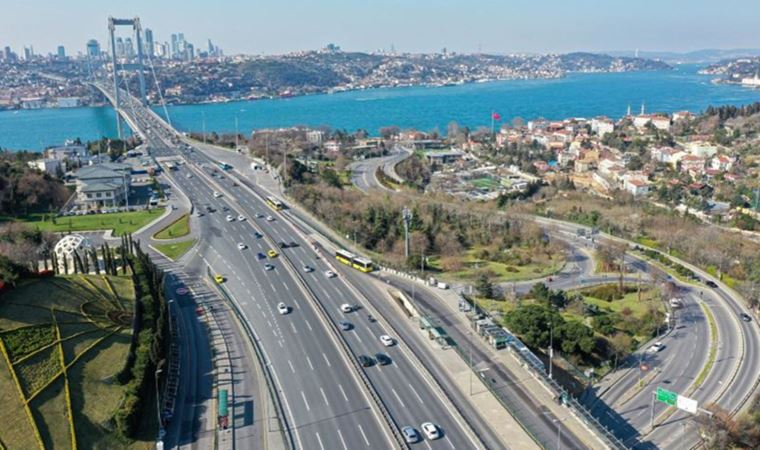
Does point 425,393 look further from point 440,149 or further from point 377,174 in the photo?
point 440,149

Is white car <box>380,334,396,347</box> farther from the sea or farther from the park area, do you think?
the sea

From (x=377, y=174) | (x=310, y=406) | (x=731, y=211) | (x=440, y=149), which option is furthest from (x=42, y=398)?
(x=440, y=149)

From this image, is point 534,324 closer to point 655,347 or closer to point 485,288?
point 485,288

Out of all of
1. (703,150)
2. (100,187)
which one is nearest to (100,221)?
(100,187)

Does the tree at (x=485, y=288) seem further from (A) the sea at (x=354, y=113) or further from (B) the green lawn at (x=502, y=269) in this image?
(A) the sea at (x=354, y=113)

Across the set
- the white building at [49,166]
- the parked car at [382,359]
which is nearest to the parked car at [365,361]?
the parked car at [382,359]

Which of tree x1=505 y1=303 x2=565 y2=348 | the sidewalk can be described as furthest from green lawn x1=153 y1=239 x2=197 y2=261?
tree x1=505 y1=303 x2=565 y2=348
